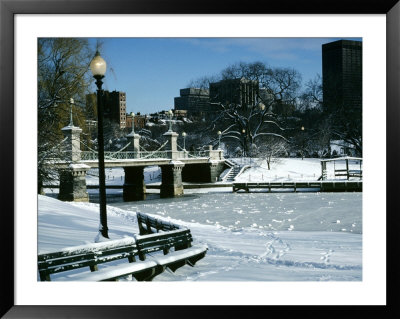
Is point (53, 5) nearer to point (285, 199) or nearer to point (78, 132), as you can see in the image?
point (78, 132)

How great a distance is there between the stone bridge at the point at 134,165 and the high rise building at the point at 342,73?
3.33m

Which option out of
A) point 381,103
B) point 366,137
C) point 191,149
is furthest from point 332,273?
point 191,149

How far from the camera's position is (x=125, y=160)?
13.4 metres

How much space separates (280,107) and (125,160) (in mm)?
5790

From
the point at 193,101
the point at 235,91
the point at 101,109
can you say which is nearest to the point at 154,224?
the point at 101,109

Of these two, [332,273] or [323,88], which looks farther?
[323,88]

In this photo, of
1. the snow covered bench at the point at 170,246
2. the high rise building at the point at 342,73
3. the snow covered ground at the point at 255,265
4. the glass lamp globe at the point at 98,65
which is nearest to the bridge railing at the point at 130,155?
the snow covered ground at the point at 255,265

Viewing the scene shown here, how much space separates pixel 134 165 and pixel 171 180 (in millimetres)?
2606

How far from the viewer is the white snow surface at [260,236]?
620 centimetres

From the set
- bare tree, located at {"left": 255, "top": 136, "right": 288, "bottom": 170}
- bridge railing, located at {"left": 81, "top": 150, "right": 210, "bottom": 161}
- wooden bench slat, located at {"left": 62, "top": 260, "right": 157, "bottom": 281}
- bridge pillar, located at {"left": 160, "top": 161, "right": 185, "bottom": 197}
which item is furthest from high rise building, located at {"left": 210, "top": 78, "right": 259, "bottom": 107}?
bridge pillar, located at {"left": 160, "top": 161, "right": 185, "bottom": 197}

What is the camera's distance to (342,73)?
7.39 meters

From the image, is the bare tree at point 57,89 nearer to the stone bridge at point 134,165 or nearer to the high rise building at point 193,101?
the stone bridge at point 134,165

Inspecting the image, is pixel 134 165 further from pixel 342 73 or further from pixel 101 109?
pixel 342 73

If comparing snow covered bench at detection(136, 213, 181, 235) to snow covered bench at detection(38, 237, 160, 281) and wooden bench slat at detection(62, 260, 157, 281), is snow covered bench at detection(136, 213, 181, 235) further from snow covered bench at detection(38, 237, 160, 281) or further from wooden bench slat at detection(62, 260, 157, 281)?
wooden bench slat at detection(62, 260, 157, 281)
